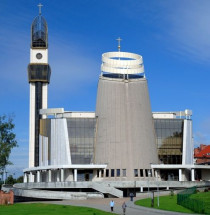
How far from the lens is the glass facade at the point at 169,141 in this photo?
9044 centimetres

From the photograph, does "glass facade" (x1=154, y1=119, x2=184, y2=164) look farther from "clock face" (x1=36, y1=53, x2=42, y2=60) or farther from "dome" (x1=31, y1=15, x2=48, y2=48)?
"dome" (x1=31, y1=15, x2=48, y2=48)

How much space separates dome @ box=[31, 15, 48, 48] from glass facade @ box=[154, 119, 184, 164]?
150 feet

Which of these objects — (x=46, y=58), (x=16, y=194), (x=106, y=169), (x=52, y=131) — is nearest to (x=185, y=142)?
(x=106, y=169)

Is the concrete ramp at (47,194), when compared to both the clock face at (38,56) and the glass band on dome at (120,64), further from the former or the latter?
the clock face at (38,56)

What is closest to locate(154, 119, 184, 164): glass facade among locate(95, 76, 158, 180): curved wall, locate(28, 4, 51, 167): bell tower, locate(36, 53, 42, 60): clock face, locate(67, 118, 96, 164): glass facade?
locate(95, 76, 158, 180): curved wall

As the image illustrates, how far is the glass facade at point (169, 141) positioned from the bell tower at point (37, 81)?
3536cm

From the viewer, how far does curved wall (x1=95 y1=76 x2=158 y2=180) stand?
86125 mm

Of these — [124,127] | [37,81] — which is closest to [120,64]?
[124,127]

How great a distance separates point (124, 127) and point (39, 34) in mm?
→ 48251

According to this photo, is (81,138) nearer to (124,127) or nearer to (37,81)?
(124,127)

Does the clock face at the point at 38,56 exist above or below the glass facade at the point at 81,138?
above

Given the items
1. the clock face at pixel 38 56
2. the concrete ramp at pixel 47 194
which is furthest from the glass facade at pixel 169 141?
the clock face at pixel 38 56

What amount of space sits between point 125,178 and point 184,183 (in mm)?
11008

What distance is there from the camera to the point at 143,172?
86.2m
